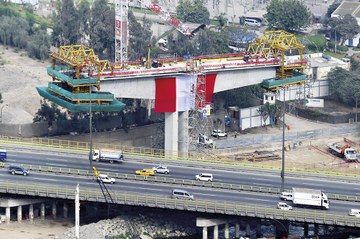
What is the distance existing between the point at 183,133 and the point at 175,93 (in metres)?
5.41

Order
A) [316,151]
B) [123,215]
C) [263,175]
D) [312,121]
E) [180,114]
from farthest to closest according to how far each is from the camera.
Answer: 1. [312,121]
2. [316,151]
3. [180,114]
4. [263,175]
5. [123,215]

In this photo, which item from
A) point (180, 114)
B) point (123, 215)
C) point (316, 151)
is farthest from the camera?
point (316, 151)

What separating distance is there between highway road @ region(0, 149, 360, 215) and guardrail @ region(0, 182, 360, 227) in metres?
1.86

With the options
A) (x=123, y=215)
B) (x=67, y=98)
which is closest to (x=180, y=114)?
(x=67, y=98)

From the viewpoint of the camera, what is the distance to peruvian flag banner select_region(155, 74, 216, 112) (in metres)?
168

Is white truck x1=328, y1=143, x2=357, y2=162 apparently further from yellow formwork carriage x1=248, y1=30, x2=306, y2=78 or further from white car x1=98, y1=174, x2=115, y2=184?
white car x1=98, y1=174, x2=115, y2=184

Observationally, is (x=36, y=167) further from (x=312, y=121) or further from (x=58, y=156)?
(x=312, y=121)

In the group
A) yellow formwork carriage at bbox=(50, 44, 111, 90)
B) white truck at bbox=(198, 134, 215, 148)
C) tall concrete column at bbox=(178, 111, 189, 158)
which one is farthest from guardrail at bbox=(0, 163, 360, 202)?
white truck at bbox=(198, 134, 215, 148)

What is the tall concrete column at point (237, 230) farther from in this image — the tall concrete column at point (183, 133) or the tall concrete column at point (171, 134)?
the tall concrete column at point (183, 133)

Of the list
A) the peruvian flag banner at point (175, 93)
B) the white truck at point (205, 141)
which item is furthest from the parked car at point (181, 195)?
the white truck at point (205, 141)

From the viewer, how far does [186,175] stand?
15425cm

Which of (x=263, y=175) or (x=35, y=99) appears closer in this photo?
(x=263, y=175)

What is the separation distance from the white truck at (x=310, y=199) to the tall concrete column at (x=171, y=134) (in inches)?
1069

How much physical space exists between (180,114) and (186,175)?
54.5ft
